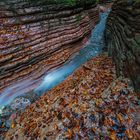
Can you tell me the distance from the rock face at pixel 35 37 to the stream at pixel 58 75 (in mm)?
310

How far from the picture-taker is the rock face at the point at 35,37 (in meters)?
6.69

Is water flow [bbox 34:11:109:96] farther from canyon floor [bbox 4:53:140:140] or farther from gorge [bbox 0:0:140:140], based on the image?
canyon floor [bbox 4:53:140:140]

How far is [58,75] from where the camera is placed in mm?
8016

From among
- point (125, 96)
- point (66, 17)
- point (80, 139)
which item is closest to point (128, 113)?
point (125, 96)

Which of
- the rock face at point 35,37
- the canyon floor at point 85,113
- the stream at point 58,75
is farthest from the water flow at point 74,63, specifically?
the canyon floor at point 85,113

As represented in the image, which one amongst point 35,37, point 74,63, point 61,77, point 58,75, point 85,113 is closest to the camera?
point 85,113

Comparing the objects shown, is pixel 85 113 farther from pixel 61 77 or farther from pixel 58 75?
pixel 58 75

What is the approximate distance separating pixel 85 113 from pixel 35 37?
446 centimetres

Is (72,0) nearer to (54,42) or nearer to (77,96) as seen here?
(54,42)

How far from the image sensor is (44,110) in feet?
18.2

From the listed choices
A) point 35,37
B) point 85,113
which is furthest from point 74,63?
point 85,113

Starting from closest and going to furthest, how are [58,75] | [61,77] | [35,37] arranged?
[35,37]
[61,77]
[58,75]

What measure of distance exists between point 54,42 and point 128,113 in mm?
5337

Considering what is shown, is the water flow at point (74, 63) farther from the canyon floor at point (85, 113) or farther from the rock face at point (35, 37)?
the canyon floor at point (85, 113)
